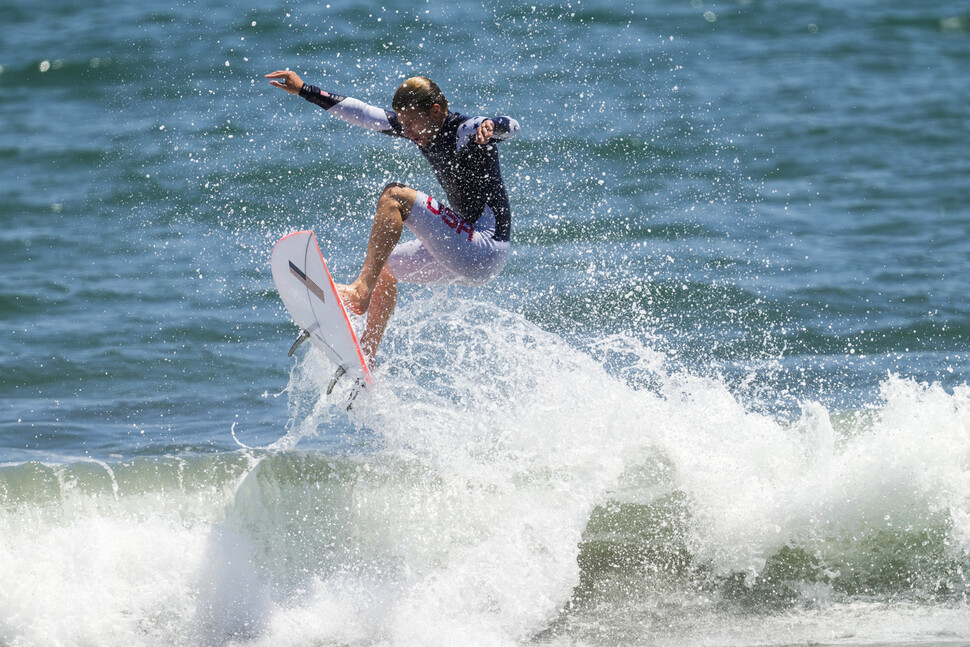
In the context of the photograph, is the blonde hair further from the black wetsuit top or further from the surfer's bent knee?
the surfer's bent knee

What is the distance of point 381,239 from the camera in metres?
5.90

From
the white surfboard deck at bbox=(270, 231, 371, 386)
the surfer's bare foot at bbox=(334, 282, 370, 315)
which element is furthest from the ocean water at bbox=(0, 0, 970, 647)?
the surfer's bare foot at bbox=(334, 282, 370, 315)

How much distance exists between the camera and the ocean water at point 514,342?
5.93 metres

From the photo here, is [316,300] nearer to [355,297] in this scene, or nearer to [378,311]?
[355,297]

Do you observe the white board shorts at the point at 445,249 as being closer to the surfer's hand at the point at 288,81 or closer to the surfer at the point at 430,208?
the surfer at the point at 430,208

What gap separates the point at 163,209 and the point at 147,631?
819 centimetres

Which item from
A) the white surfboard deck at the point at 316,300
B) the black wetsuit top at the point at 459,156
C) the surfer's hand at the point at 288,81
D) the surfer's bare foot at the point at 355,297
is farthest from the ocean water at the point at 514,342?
the surfer's hand at the point at 288,81

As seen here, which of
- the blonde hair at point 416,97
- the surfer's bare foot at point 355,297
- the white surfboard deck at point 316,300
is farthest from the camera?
the surfer's bare foot at point 355,297

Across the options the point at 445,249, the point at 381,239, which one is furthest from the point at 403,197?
the point at 445,249

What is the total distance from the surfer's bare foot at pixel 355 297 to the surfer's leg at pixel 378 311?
170 millimetres

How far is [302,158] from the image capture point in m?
13.9

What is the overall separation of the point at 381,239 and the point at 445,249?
1.30 feet

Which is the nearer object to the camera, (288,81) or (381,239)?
(381,239)

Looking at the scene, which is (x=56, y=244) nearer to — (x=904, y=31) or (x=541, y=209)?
(x=541, y=209)
